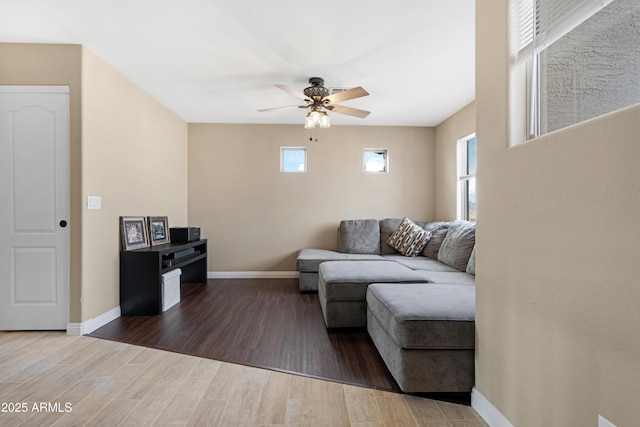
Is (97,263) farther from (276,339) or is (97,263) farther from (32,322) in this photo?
(276,339)

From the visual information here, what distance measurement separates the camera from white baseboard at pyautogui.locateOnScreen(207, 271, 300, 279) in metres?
4.86

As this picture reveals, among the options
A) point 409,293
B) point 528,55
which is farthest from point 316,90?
point 409,293

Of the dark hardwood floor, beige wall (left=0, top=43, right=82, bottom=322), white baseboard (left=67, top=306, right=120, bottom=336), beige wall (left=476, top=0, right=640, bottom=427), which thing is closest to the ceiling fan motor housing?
beige wall (left=476, top=0, right=640, bottom=427)

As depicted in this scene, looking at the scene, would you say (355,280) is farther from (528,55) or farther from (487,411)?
(528,55)

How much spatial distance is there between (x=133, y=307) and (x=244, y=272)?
1890 millimetres

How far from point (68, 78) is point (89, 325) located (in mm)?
2230

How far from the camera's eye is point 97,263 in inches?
110

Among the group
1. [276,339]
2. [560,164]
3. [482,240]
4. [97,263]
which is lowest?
[276,339]

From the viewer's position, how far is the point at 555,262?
1109 mm

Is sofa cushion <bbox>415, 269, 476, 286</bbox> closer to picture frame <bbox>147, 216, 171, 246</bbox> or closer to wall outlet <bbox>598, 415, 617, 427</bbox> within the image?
wall outlet <bbox>598, 415, 617, 427</bbox>

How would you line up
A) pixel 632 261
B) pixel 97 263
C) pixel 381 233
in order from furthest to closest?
pixel 381 233 → pixel 97 263 → pixel 632 261

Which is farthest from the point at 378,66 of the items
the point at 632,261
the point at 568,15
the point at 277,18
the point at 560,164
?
the point at 632,261

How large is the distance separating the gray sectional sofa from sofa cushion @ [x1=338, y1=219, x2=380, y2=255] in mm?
16

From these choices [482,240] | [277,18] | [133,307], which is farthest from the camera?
[133,307]
